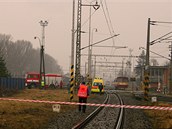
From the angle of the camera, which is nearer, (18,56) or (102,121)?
(102,121)

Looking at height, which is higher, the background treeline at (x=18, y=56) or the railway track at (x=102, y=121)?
the background treeline at (x=18, y=56)

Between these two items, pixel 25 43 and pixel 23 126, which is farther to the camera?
pixel 25 43

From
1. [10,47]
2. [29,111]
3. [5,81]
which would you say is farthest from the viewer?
[10,47]

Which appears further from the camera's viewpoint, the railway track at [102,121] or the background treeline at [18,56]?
the background treeline at [18,56]

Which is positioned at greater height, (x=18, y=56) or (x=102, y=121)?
(x=18, y=56)

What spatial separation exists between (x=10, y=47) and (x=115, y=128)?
110 meters

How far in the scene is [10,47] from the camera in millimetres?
120000

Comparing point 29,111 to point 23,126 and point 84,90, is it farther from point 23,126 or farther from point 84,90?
point 23,126

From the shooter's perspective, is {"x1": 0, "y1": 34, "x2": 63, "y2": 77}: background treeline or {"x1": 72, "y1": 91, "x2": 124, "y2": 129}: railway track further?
{"x1": 0, "y1": 34, "x2": 63, "y2": 77}: background treeline

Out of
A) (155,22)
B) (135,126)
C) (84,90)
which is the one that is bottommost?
(135,126)

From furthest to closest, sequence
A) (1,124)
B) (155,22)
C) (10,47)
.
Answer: (10,47), (155,22), (1,124)

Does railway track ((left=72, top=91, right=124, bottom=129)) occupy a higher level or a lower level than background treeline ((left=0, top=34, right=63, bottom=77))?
lower

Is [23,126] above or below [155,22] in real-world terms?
Result: below

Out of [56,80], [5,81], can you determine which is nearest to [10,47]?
[56,80]
